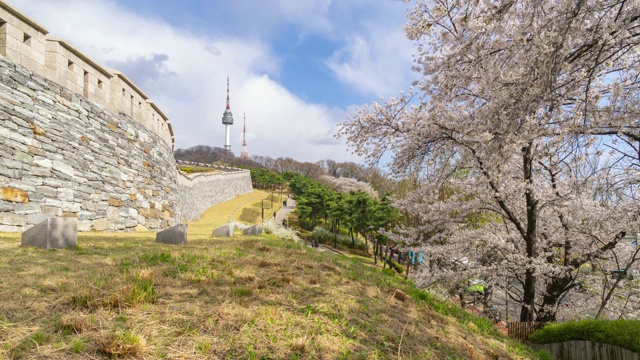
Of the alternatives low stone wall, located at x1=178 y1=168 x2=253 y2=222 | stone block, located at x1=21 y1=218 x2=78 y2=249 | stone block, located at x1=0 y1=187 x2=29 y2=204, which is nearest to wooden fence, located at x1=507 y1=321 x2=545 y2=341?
stone block, located at x1=21 y1=218 x2=78 y2=249

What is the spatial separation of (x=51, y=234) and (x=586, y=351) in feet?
32.0

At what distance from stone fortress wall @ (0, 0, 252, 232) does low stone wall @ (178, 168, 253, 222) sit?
19.2 feet

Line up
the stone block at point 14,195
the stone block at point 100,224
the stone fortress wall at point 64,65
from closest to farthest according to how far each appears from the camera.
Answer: the stone block at point 14,195, the stone fortress wall at point 64,65, the stone block at point 100,224

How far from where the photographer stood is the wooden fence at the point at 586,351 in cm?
554

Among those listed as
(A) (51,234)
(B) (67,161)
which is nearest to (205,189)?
(B) (67,161)

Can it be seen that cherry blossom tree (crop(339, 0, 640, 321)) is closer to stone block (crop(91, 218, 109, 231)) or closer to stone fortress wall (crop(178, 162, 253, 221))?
stone block (crop(91, 218, 109, 231))

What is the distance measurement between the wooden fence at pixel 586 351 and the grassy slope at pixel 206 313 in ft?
7.99

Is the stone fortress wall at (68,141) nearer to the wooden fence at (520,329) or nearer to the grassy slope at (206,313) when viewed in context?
the grassy slope at (206,313)

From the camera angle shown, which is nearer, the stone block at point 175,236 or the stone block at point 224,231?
the stone block at point 175,236

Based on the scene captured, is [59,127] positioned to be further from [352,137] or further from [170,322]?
[170,322]

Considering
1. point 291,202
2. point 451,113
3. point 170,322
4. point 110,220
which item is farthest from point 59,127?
point 291,202

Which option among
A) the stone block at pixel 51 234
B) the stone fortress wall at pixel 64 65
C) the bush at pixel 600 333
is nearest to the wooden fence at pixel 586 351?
the bush at pixel 600 333

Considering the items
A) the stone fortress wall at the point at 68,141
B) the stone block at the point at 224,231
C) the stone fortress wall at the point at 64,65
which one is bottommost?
the stone block at the point at 224,231

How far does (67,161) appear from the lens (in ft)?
31.6
